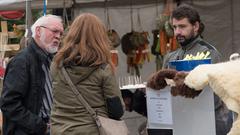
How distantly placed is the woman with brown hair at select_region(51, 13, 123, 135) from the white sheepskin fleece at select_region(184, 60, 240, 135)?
1071 mm

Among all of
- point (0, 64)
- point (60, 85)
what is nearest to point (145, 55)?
point (0, 64)

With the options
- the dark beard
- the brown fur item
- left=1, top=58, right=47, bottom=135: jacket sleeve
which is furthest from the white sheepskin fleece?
left=1, top=58, right=47, bottom=135: jacket sleeve

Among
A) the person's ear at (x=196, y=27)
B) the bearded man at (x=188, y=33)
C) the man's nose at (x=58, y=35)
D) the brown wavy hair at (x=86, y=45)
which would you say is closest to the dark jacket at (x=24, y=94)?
the man's nose at (x=58, y=35)

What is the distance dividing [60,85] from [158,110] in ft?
2.71

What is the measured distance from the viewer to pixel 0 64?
7605 mm

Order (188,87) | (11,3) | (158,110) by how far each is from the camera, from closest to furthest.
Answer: (188,87), (158,110), (11,3)

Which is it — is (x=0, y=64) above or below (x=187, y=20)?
below

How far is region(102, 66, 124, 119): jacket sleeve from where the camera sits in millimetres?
3322

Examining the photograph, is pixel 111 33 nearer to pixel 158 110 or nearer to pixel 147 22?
pixel 147 22

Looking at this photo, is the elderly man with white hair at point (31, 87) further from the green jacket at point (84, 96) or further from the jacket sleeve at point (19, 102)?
the green jacket at point (84, 96)

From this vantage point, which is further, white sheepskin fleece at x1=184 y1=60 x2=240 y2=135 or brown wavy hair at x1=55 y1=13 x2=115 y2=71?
brown wavy hair at x1=55 y1=13 x2=115 y2=71

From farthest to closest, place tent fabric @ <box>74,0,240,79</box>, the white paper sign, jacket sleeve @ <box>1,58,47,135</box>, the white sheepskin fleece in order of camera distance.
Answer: tent fabric @ <box>74,0,240,79</box>
jacket sleeve @ <box>1,58,47,135</box>
the white paper sign
the white sheepskin fleece

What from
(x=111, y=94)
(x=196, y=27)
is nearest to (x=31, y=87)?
(x=111, y=94)

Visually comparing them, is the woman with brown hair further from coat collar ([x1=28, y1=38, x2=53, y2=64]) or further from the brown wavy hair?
coat collar ([x1=28, y1=38, x2=53, y2=64])
